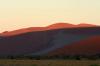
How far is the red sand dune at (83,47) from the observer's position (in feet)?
383

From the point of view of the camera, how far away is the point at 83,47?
4825 inches

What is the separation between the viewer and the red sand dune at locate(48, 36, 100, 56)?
117 m

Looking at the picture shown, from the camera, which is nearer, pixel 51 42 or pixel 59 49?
pixel 59 49

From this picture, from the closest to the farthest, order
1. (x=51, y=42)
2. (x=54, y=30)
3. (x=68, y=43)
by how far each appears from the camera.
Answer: (x=68, y=43)
(x=51, y=42)
(x=54, y=30)

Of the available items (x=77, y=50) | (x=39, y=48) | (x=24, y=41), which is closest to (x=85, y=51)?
(x=77, y=50)

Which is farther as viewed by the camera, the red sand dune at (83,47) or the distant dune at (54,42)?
the distant dune at (54,42)

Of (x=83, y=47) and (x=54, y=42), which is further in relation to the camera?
(x=54, y=42)

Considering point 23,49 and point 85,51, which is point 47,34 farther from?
point 85,51

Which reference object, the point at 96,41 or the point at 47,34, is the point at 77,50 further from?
the point at 47,34

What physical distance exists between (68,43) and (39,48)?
346 inches

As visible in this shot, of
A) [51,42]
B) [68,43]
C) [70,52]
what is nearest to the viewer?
[70,52]

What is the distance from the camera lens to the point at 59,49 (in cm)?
11956

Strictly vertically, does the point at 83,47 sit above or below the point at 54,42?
below

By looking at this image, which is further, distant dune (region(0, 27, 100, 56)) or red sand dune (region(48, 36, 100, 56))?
distant dune (region(0, 27, 100, 56))
